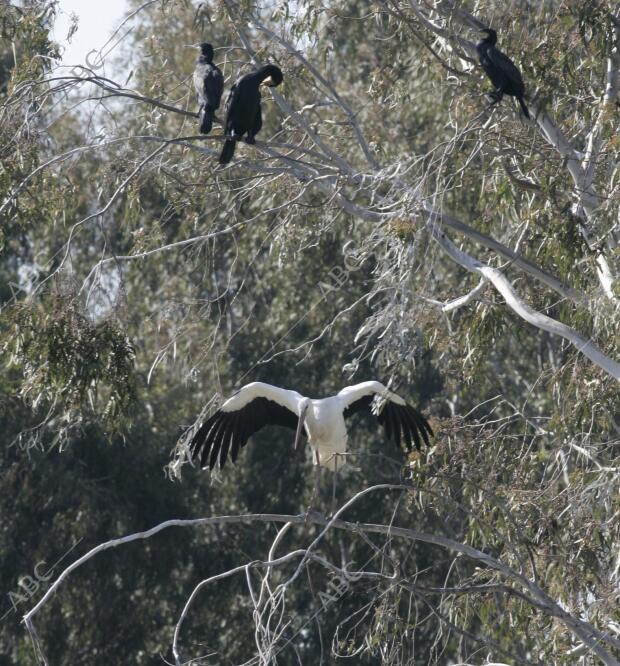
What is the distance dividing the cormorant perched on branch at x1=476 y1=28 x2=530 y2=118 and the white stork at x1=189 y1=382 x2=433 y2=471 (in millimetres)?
1395

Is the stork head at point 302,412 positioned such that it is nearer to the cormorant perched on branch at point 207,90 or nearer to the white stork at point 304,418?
the white stork at point 304,418

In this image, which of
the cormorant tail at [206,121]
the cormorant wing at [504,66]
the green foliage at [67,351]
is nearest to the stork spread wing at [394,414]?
the green foliage at [67,351]

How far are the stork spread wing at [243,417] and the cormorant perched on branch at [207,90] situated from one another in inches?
45.9

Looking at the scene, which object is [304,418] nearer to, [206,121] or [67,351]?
[67,351]

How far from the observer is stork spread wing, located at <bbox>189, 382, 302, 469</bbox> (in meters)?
6.17

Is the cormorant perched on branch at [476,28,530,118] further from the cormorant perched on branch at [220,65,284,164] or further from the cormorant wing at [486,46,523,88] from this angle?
the cormorant perched on branch at [220,65,284,164]

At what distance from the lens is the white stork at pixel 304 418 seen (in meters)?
6.10

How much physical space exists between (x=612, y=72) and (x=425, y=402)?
16.3 feet

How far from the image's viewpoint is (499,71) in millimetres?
6062

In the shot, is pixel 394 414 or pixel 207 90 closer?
Answer: pixel 207 90

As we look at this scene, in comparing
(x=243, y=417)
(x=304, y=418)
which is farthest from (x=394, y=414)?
(x=243, y=417)

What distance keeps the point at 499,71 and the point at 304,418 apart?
171cm

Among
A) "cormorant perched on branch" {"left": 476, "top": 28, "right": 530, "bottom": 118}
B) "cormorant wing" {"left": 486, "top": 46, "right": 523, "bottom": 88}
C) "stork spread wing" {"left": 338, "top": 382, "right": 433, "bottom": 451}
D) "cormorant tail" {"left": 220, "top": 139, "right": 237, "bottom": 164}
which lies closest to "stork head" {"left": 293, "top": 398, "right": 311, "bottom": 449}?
"stork spread wing" {"left": 338, "top": 382, "right": 433, "bottom": 451}

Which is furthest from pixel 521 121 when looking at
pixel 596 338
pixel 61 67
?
pixel 61 67
